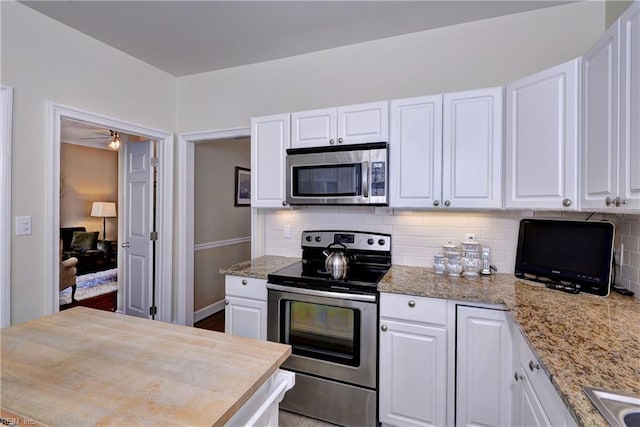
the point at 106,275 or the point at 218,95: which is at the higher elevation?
the point at 218,95

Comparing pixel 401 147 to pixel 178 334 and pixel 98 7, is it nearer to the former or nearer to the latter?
pixel 178 334

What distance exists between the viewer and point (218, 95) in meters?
3.15

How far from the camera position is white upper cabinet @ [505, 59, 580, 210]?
163 cm

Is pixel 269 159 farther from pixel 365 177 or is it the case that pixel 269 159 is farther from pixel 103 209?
pixel 103 209

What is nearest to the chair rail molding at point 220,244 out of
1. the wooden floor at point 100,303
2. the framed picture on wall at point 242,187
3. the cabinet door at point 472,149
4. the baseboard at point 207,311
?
the framed picture on wall at point 242,187

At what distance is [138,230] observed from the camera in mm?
3355

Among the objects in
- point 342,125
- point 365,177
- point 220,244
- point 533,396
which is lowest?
point 533,396

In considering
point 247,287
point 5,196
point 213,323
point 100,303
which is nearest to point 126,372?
point 247,287

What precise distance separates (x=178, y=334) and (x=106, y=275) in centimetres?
590

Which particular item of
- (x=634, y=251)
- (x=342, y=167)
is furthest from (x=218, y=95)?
(x=634, y=251)

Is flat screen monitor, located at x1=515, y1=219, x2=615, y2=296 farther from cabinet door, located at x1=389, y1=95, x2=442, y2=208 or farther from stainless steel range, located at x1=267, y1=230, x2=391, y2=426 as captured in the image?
stainless steel range, located at x1=267, y1=230, x2=391, y2=426

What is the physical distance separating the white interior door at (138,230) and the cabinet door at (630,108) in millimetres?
3625

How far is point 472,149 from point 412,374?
4.72 feet

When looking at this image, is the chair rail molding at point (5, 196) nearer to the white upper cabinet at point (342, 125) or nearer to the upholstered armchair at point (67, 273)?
the white upper cabinet at point (342, 125)
